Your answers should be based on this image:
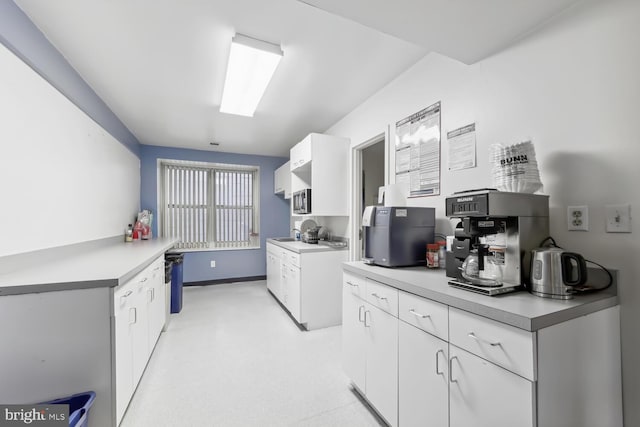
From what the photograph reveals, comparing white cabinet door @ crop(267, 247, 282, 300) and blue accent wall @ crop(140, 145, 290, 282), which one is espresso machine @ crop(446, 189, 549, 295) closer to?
white cabinet door @ crop(267, 247, 282, 300)

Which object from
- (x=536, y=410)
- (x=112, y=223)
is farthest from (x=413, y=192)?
(x=112, y=223)

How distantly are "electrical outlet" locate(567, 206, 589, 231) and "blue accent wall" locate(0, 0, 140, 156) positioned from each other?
316 cm

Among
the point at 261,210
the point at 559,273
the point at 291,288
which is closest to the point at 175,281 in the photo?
the point at 291,288

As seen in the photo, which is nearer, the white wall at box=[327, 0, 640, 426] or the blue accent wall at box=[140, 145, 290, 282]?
the white wall at box=[327, 0, 640, 426]

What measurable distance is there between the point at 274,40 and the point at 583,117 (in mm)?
1876

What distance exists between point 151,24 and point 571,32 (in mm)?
2418

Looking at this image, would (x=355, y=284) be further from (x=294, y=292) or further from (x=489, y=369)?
(x=294, y=292)

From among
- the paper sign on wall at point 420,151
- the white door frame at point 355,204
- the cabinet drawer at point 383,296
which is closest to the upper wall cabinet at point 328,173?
the white door frame at point 355,204

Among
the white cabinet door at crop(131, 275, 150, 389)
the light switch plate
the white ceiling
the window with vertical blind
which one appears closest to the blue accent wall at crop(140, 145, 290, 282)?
the window with vertical blind

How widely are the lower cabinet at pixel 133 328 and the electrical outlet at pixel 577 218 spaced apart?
2338mm

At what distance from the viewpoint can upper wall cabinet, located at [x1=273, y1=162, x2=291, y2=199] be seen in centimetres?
445

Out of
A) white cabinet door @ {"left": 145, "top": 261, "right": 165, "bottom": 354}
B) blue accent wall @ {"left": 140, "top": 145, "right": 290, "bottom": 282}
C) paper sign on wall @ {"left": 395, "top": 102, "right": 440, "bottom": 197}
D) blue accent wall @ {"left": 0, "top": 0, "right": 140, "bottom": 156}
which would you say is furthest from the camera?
blue accent wall @ {"left": 140, "top": 145, "right": 290, "bottom": 282}

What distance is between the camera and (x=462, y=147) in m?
1.80

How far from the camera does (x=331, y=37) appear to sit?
1.87 m
